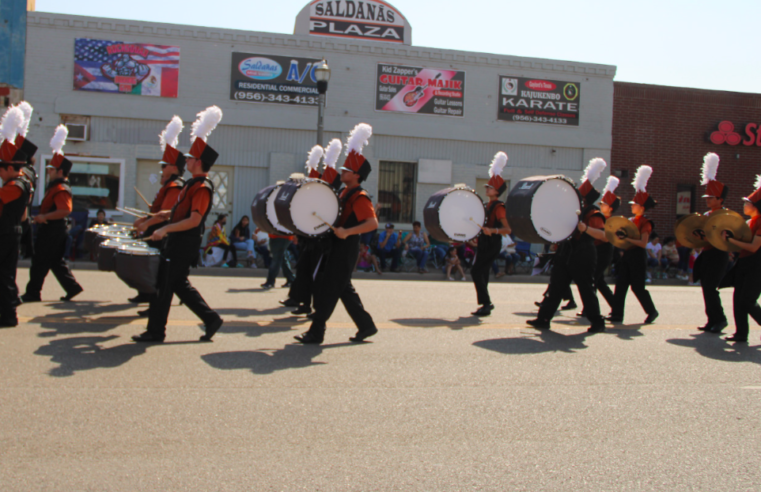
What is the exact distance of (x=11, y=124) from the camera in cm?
803

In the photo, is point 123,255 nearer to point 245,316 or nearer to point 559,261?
point 245,316

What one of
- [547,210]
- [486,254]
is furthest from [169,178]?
[547,210]

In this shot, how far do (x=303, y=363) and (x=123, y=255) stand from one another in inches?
75.9

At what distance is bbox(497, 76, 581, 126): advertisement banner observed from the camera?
22562 mm

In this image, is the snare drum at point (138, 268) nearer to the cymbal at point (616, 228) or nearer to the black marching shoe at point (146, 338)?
the black marching shoe at point (146, 338)

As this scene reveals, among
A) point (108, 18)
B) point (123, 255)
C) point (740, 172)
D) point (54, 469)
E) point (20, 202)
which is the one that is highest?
point (108, 18)

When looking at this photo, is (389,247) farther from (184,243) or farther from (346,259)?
(184,243)

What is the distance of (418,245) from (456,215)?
30.9 feet

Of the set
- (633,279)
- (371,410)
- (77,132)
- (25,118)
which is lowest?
(371,410)

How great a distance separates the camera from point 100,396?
4.84 metres

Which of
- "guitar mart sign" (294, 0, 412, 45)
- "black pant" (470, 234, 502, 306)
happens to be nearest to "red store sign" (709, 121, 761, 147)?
"guitar mart sign" (294, 0, 412, 45)

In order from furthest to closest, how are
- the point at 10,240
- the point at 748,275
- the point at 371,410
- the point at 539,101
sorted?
1. the point at 539,101
2. the point at 748,275
3. the point at 10,240
4. the point at 371,410

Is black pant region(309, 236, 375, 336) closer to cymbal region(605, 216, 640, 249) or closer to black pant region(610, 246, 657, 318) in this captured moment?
cymbal region(605, 216, 640, 249)

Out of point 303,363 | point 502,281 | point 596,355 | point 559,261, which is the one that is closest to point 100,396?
point 303,363
